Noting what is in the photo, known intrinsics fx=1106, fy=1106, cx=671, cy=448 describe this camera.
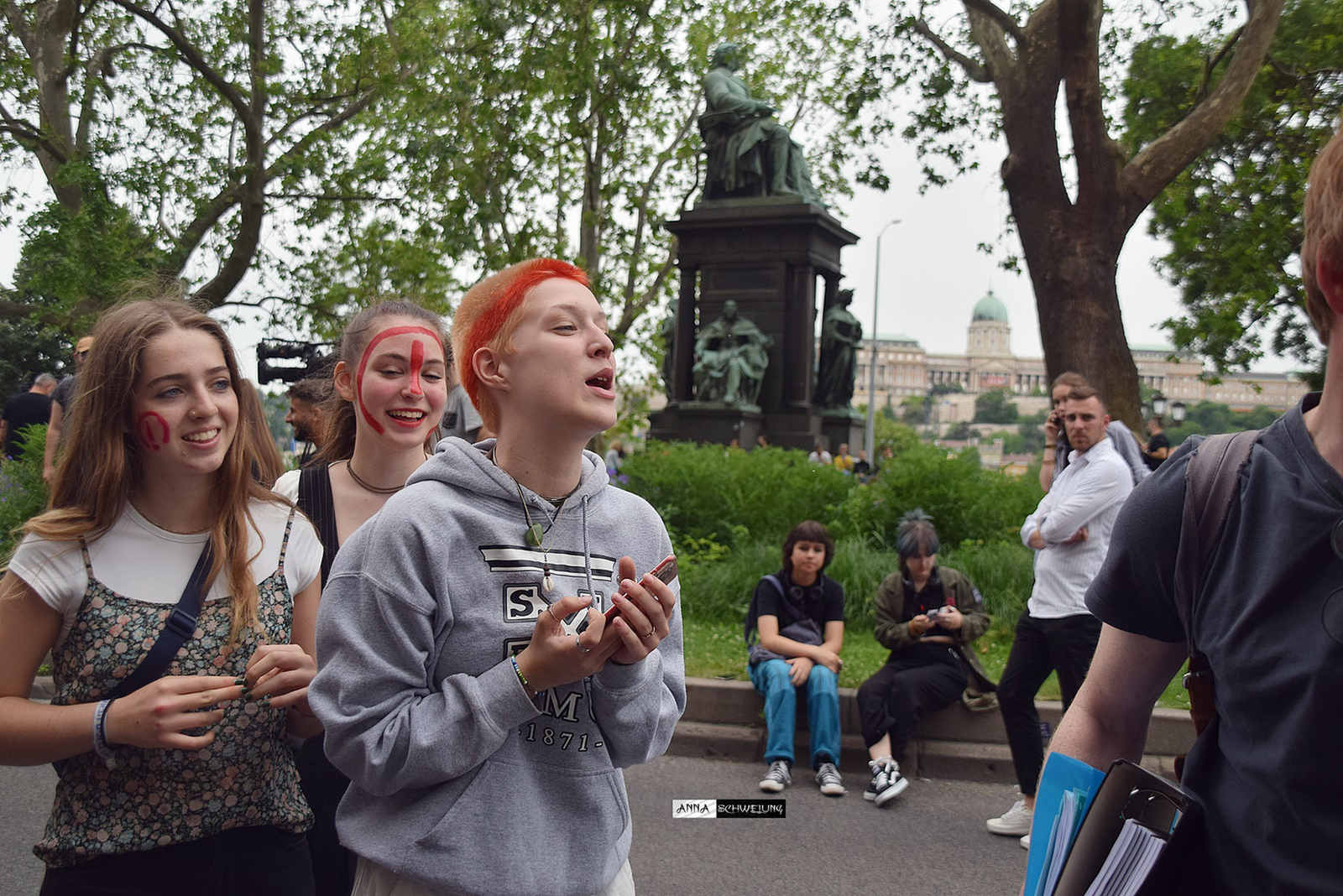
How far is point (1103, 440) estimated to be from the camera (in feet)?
17.9

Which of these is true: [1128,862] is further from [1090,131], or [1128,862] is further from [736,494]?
[1090,131]

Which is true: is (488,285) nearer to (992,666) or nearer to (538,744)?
(538,744)

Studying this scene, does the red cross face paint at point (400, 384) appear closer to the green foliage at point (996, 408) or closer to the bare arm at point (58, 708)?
the bare arm at point (58, 708)

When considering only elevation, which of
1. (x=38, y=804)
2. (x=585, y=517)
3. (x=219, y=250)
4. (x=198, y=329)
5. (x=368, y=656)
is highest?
(x=219, y=250)

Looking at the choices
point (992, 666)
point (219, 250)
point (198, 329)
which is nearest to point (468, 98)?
point (219, 250)

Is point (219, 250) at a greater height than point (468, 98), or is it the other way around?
point (468, 98)

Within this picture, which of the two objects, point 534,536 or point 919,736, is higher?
point 534,536

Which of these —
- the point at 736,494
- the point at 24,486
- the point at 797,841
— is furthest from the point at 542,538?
the point at 736,494

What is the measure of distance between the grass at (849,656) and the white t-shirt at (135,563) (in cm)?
488

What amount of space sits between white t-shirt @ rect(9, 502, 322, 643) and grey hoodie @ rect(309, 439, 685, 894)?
0.49 meters

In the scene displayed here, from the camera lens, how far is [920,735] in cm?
Result: 637

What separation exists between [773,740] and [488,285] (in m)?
4.46

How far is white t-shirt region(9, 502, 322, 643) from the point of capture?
80.5 inches

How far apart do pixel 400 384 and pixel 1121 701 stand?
1965mm
